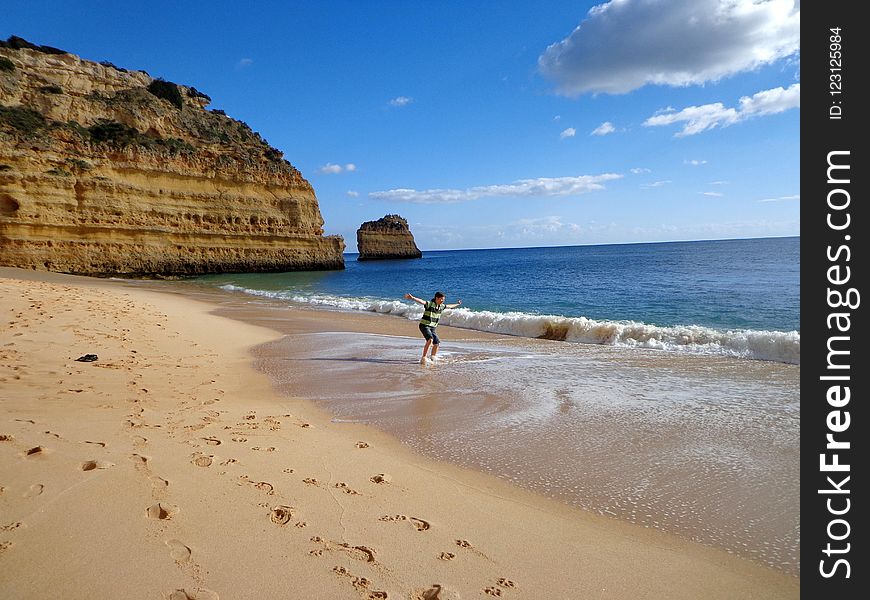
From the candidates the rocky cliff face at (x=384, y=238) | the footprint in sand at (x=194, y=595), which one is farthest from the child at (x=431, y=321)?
the rocky cliff face at (x=384, y=238)

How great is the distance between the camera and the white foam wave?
8930mm

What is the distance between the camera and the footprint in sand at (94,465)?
10.2 feet

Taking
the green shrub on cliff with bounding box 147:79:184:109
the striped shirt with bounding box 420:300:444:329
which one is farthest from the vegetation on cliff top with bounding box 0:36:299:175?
the striped shirt with bounding box 420:300:444:329

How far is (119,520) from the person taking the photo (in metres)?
2.53

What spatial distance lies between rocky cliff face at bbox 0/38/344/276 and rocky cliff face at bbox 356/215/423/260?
5622cm

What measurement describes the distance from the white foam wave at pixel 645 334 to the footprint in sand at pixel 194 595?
8.70 m

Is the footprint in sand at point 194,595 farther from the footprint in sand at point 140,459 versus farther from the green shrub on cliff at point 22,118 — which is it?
the green shrub on cliff at point 22,118

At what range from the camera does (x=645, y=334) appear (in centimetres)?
1092

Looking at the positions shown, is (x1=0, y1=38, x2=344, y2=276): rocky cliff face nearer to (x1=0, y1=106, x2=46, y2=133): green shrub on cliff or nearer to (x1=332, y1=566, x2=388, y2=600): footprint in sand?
(x1=0, y1=106, x2=46, y2=133): green shrub on cliff

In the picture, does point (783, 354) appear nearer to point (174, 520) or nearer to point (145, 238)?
point (174, 520)

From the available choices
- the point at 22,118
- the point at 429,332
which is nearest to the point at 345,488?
the point at 429,332

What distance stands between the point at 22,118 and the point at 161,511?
37452 mm

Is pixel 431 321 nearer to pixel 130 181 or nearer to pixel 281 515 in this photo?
pixel 281 515
